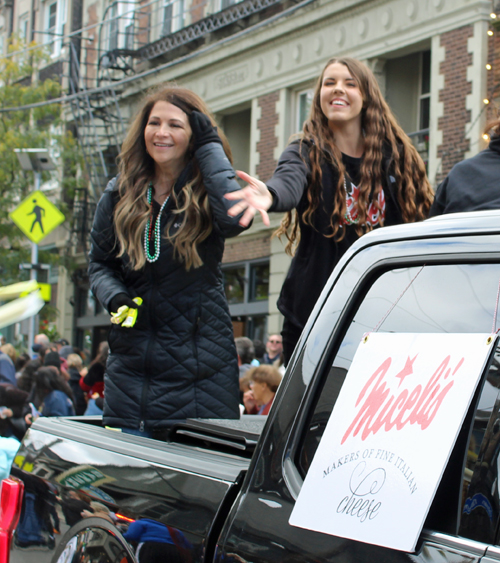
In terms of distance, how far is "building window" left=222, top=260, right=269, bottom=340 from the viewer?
17781 mm

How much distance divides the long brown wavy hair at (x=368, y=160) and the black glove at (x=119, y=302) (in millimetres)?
686

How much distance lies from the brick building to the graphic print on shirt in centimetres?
903

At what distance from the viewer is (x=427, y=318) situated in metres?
1.62

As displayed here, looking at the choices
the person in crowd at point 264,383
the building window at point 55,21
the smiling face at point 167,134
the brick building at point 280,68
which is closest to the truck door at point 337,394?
the smiling face at point 167,134

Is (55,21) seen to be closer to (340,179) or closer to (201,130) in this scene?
(201,130)

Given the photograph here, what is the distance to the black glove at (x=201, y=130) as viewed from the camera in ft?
10.9

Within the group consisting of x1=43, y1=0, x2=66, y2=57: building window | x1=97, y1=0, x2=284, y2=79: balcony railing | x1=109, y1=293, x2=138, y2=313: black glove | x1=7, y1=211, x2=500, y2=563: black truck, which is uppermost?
x1=43, y1=0, x2=66, y2=57: building window

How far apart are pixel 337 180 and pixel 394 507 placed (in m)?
1.97

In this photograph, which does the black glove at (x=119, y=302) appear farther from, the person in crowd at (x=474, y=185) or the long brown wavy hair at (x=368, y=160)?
the person in crowd at (x=474, y=185)

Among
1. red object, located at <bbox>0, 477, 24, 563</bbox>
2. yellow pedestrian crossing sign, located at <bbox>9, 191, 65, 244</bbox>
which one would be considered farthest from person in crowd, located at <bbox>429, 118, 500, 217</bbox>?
yellow pedestrian crossing sign, located at <bbox>9, 191, 65, 244</bbox>

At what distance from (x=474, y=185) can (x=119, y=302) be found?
1320mm

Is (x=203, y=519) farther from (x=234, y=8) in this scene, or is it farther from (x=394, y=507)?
(x=234, y=8)

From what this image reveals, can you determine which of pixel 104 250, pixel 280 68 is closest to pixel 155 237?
pixel 104 250

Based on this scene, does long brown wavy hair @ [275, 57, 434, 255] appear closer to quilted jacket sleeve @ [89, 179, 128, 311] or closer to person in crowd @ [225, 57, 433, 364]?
person in crowd @ [225, 57, 433, 364]
